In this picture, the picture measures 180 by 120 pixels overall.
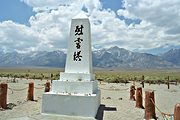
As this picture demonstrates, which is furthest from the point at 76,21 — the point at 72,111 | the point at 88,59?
the point at 72,111

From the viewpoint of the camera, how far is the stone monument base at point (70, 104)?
9539mm

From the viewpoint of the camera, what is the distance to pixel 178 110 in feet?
20.2

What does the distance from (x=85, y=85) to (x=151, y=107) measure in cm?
277

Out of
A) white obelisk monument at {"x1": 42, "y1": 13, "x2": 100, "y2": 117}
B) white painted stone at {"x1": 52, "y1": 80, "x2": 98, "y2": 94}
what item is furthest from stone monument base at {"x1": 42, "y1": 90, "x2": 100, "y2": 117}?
white painted stone at {"x1": 52, "y1": 80, "x2": 98, "y2": 94}

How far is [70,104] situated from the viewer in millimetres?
9711

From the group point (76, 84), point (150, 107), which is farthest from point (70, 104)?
point (150, 107)

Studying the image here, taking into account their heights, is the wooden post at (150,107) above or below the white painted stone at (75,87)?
below

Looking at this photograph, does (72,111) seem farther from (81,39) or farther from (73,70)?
(81,39)

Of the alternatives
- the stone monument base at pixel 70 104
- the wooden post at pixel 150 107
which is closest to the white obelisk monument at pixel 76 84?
the stone monument base at pixel 70 104

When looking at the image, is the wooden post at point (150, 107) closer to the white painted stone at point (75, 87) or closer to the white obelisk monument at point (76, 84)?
the white obelisk monument at point (76, 84)

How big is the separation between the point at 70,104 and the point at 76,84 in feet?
3.10

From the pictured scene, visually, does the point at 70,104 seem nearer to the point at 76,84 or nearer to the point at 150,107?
the point at 76,84

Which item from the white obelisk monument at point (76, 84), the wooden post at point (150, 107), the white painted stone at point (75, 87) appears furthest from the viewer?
the white painted stone at point (75, 87)

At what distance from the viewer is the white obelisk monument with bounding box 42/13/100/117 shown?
31.6 ft
